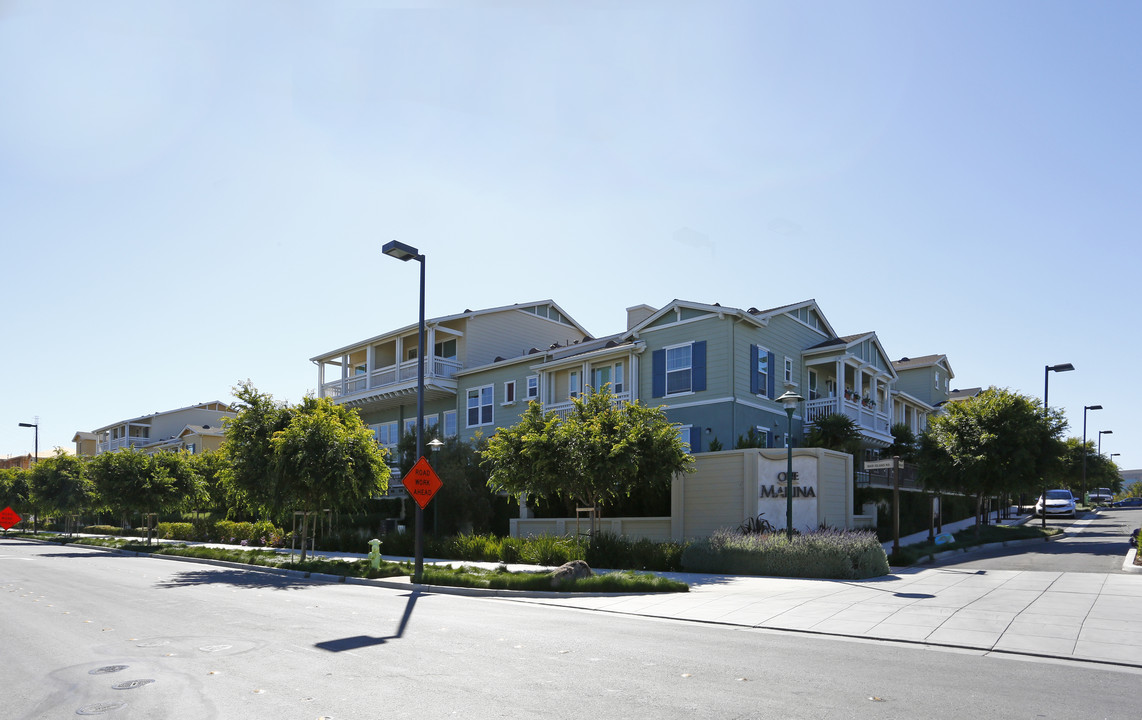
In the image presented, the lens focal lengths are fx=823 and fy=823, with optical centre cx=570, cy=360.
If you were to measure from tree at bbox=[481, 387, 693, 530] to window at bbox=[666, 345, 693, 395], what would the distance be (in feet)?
23.5

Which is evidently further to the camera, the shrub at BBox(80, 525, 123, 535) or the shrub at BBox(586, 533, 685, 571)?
the shrub at BBox(80, 525, 123, 535)

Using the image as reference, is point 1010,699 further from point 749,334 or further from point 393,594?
point 749,334

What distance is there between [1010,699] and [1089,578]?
39.7 ft

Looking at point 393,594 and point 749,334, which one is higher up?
→ point 749,334

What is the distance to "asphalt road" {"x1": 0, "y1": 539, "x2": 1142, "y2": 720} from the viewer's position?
7074 millimetres

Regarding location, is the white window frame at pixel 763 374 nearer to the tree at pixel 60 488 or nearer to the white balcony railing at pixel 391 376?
Answer: the white balcony railing at pixel 391 376

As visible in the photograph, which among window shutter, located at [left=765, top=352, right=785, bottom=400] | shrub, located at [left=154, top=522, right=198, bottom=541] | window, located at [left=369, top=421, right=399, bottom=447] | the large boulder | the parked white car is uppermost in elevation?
window shutter, located at [left=765, top=352, right=785, bottom=400]

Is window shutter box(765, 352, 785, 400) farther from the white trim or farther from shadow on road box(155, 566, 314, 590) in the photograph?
shadow on road box(155, 566, 314, 590)

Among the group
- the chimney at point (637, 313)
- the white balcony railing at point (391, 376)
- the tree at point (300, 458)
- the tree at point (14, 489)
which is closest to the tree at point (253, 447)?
the tree at point (300, 458)

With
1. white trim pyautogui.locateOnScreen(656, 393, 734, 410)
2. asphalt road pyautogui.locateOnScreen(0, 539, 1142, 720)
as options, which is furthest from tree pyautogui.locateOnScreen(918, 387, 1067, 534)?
asphalt road pyautogui.locateOnScreen(0, 539, 1142, 720)

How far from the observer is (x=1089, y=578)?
17.2 metres

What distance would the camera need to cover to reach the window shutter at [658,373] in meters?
31.2

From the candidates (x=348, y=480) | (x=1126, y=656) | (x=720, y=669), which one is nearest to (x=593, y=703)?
(x=720, y=669)

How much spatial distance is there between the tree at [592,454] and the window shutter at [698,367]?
268 inches
